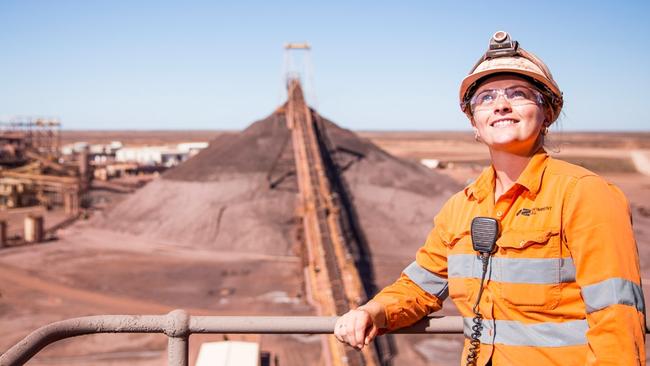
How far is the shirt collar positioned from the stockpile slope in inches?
766

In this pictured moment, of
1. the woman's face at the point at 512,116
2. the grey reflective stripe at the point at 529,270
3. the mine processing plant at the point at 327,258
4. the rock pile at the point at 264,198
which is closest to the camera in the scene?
the grey reflective stripe at the point at 529,270

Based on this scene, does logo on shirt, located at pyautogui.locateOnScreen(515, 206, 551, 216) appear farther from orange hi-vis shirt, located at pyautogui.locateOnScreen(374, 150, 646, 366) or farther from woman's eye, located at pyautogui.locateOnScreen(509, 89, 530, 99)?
woman's eye, located at pyautogui.locateOnScreen(509, 89, 530, 99)

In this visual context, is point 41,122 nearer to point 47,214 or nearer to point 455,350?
point 47,214

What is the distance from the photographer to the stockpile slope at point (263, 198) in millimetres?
23047

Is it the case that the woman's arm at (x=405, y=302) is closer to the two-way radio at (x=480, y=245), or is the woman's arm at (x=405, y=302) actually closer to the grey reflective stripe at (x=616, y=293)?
the two-way radio at (x=480, y=245)

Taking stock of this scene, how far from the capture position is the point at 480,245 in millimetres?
1955

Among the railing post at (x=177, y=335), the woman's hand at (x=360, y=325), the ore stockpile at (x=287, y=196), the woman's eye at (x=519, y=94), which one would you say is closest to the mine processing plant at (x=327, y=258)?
the ore stockpile at (x=287, y=196)

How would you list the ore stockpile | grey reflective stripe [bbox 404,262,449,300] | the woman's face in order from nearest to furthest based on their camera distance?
1. the woman's face
2. grey reflective stripe [bbox 404,262,449,300]
3. the ore stockpile

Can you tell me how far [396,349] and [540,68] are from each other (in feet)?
36.8

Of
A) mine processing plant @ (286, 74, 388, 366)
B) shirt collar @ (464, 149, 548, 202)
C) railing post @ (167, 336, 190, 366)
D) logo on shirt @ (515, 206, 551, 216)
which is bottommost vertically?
mine processing plant @ (286, 74, 388, 366)

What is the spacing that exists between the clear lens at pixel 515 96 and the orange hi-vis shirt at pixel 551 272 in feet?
0.64

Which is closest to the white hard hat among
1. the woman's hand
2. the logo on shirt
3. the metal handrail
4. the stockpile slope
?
the logo on shirt

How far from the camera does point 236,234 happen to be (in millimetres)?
23156

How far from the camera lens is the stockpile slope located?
23.0 meters
